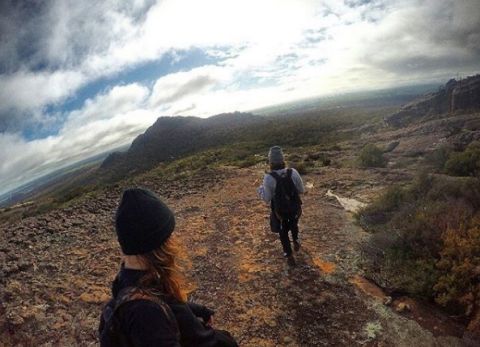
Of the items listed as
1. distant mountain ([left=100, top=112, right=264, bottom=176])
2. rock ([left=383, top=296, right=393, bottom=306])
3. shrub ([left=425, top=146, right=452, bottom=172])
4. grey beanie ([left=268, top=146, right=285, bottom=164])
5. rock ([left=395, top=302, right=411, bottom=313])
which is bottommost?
rock ([left=395, top=302, right=411, bottom=313])

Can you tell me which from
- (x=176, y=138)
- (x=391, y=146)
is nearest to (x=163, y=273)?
(x=391, y=146)

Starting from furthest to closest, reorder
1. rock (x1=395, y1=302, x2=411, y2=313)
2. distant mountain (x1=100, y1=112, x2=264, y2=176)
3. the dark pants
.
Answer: distant mountain (x1=100, y1=112, x2=264, y2=176) < the dark pants < rock (x1=395, y1=302, x2=411, y2=313)

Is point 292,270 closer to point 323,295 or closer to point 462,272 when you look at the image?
point 323,295

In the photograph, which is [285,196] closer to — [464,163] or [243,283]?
[243,283]

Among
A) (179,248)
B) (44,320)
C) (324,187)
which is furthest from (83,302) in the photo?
(324,187)

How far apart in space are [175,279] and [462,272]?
4.59m

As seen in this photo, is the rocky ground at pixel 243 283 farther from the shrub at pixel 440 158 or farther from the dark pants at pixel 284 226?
the shrub at pixel 440 158

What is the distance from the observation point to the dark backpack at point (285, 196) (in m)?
6.09

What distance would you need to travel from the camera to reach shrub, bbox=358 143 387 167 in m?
14.7

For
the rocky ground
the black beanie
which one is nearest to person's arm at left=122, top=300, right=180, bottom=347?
the black beanie

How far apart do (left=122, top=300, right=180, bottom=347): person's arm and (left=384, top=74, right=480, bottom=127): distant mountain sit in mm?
40332

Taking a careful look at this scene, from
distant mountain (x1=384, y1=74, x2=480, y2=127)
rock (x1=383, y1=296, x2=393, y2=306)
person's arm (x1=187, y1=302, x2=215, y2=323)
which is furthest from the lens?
distant mountain (x1=384, y1=74, x2=480, y2=127)

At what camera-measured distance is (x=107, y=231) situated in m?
10.0

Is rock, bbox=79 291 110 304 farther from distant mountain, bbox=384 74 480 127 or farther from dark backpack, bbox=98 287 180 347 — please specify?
distant mountain, bbox=384 74 480 127
